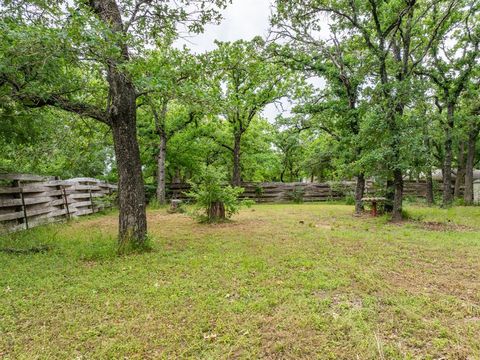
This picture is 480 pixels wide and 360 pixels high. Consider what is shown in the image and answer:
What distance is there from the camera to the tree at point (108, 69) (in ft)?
10.5

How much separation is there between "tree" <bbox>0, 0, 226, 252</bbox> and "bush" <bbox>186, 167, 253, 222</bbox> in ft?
9.98

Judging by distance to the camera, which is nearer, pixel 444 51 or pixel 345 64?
pixel 345 64

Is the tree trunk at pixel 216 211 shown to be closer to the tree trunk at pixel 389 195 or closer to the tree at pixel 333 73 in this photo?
the tree at pixel 333 73

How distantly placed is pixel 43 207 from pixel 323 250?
23.7ft

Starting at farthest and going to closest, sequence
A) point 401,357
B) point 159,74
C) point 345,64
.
→ point 345,64, point 159,74, point 401,357

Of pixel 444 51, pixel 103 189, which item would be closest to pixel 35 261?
pixel 103 189

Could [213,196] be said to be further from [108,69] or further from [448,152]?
[448,152]

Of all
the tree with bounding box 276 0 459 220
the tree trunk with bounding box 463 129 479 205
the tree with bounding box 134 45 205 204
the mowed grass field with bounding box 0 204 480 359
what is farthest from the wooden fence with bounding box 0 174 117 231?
the tree trunk with bounding box 463 129 479 205

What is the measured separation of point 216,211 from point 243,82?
811cm

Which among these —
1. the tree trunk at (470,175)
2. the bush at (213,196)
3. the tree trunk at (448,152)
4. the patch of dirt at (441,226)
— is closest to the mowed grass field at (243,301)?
the patch of dirt at (441,226)

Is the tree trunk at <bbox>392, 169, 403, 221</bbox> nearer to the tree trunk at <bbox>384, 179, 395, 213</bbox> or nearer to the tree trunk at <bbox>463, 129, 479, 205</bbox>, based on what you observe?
the tree trunk at <bbox>384, 179, 395, 213</bbox>

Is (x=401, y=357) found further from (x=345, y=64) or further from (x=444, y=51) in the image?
(x=444, y=51)

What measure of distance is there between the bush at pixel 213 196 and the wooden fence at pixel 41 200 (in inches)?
151

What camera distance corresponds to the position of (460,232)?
6273 millimetres
